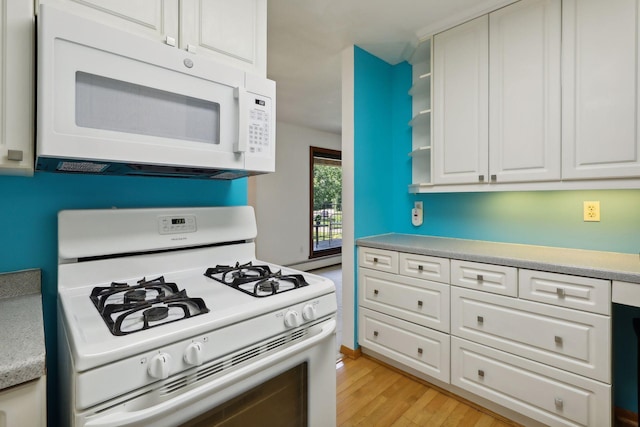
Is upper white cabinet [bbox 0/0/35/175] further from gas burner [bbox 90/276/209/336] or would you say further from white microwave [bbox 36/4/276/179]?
gas burner [bbox 90/276/209/336]

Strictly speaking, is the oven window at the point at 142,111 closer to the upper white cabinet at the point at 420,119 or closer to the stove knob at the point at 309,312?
the stove knob at the point at 309,312

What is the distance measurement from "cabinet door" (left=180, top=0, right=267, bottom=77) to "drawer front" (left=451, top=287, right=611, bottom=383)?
1.70m

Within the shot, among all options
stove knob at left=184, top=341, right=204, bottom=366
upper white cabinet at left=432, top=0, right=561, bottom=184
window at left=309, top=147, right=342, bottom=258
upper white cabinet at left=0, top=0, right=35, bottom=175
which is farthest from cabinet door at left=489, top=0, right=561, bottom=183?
window at left=309, top=147, right=342, bottom=258

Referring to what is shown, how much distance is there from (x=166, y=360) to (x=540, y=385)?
1787mm

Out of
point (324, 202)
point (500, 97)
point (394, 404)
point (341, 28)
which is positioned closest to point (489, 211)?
point (500, 97)

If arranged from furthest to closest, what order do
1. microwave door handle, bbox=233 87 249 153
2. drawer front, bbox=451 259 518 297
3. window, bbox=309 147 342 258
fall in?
window, bbox=309 147 342 258 → drawer front, bbox=451 259 518 297 → microwave door handle, bbox=233 87 249 153

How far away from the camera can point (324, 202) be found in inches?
229

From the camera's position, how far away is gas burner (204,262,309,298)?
1.13 meters

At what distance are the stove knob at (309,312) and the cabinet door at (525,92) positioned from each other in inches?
58.5

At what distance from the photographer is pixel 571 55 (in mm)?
1639

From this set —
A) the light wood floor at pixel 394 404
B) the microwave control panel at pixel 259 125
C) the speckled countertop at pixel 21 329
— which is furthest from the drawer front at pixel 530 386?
the speckled countertop at pixel 21 329

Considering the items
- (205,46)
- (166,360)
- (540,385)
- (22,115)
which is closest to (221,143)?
(205,46)

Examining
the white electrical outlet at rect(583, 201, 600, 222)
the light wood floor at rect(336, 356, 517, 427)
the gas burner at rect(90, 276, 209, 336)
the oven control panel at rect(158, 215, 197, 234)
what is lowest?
the light wood floor at rect(336, 356, 517, 427)

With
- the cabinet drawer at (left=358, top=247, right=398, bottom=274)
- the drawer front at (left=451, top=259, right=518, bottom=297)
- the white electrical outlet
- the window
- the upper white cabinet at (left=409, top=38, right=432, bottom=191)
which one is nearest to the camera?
the drawer front at (left=451, top=259, right=518, bottom=297)
